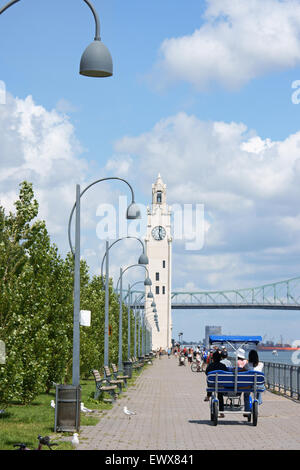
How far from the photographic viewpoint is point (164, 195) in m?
183

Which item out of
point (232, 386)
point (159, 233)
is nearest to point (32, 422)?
point (232, 386)

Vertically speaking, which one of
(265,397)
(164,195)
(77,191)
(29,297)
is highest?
(164,195)

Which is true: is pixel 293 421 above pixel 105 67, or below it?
below

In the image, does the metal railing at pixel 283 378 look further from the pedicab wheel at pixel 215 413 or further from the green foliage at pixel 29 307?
the pedicab wheel at pixel 215 413

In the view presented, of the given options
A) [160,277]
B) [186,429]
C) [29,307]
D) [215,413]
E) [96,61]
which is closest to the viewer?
[96,61]

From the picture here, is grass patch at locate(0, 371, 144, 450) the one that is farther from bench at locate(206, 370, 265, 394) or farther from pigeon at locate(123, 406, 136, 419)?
bench at locate(206, 370, 265, 394)

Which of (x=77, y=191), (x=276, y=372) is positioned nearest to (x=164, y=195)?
(x=276, y=372)

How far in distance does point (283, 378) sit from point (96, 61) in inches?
882

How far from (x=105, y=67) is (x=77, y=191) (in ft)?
27.1

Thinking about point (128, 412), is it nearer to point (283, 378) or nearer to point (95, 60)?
point (95, 60)

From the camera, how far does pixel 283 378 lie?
110 ft

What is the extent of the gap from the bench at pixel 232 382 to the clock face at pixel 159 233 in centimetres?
15006
